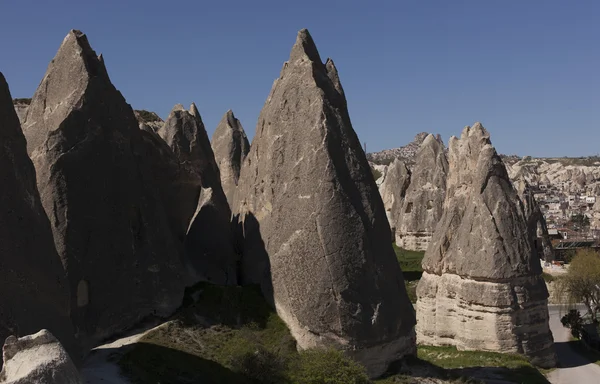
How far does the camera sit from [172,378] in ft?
33.7

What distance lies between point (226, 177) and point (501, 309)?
14.8 meters

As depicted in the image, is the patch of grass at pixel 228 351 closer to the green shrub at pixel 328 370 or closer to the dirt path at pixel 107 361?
the green shrub at pixel 328 370

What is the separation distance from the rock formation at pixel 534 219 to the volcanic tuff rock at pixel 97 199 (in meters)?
22.6

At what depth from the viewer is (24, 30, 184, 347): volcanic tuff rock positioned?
37.7ft

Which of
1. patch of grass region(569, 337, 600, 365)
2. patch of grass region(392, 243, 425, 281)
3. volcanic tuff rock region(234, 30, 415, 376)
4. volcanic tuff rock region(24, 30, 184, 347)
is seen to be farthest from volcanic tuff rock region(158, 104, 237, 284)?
patch of grass region(392, 243, 425, 281)

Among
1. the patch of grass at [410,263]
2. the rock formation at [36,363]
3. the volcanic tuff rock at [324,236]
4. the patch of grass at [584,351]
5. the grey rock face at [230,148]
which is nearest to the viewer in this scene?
the rock formation at [36,363]

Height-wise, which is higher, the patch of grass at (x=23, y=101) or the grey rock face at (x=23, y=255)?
the patch of grass at (x=23, y=101)

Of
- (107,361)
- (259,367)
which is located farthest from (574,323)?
(107,361)

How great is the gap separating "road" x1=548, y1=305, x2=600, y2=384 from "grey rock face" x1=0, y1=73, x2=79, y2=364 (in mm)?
15982

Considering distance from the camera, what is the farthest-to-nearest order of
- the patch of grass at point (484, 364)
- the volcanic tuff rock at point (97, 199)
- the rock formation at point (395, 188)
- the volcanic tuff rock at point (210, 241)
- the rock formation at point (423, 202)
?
the rock formation at point (395, 188) → the rock formation at point (423, 202) → the patch of grass at point (484, 364) → the volcanic tuff rock at point (210, 241) → the volcanic tuff rock at point (97, 199)

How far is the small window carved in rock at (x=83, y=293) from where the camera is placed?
1152 centimetres

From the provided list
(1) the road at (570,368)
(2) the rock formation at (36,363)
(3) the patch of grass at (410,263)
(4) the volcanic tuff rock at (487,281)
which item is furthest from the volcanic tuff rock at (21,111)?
(3) the patch of grass at (410,263)

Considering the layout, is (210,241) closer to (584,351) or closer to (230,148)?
(230,148)

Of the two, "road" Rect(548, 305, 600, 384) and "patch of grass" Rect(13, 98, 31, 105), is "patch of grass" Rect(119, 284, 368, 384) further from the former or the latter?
"patch of grass" Rect(13, 98, 31, 105)
